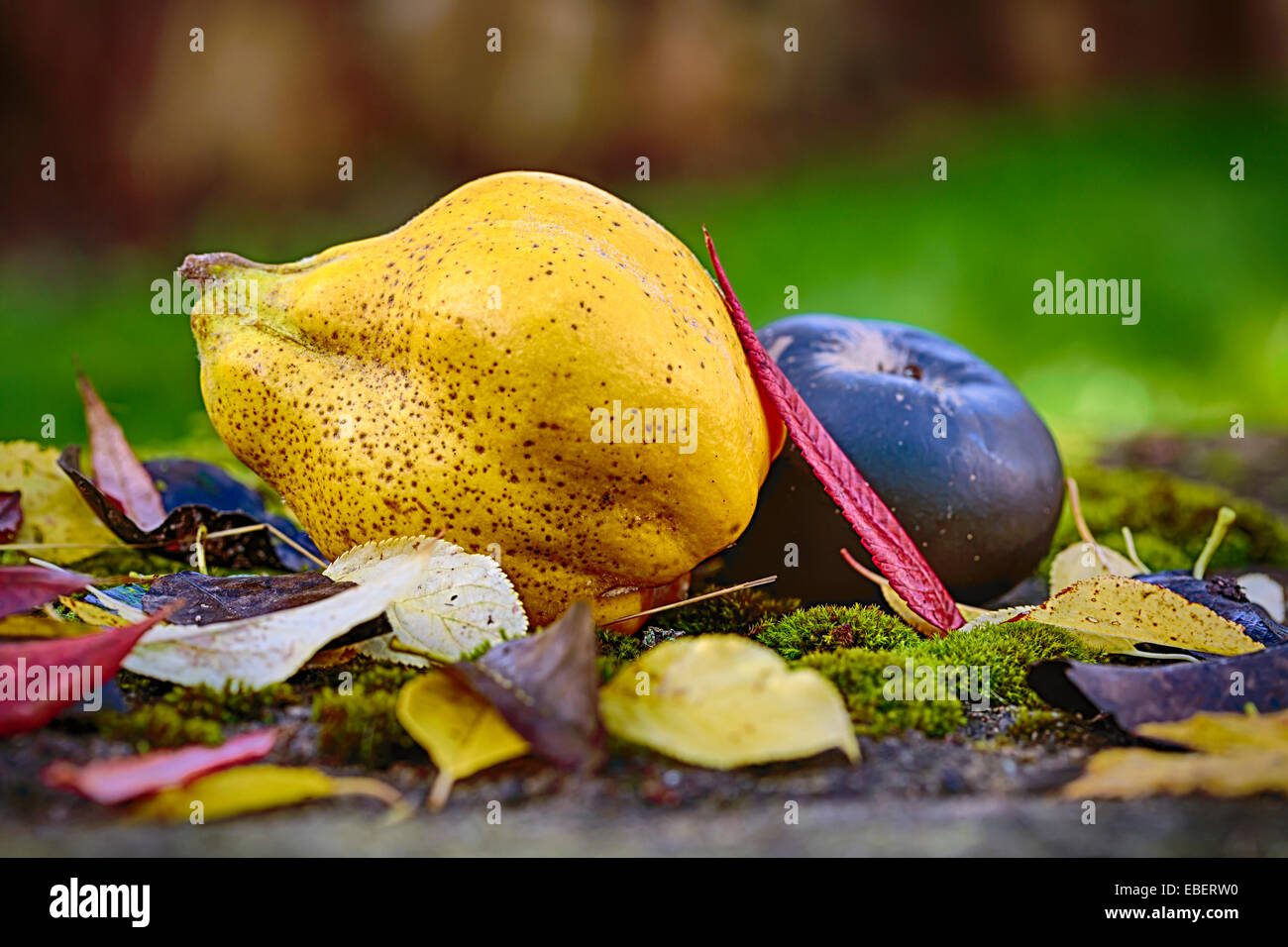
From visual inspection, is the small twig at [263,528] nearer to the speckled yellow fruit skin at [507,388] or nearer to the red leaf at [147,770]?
the speckled yellow fruit skin at [507,388]

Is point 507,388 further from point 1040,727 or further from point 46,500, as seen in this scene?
point 46,500

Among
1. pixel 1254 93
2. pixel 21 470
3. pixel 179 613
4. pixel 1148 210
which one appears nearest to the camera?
pixel 179 613

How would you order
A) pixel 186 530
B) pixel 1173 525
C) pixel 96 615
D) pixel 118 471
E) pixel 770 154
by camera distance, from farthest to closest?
pixel 770 154, pixel 1173 525, pixel 118 471, pixel 186 530, pixel 96 615

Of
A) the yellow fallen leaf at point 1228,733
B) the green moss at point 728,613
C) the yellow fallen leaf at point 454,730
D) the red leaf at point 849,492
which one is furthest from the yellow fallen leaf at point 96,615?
the yellow fallen leaf at point 1228,733

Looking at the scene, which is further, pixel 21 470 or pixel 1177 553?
pixel 1177 553

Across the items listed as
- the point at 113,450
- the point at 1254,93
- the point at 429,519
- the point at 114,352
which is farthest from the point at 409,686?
the point at 1254,93

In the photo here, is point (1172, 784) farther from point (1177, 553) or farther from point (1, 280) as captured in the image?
point (1, 280)

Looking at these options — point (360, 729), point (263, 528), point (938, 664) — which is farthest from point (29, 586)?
point (938, 664)
